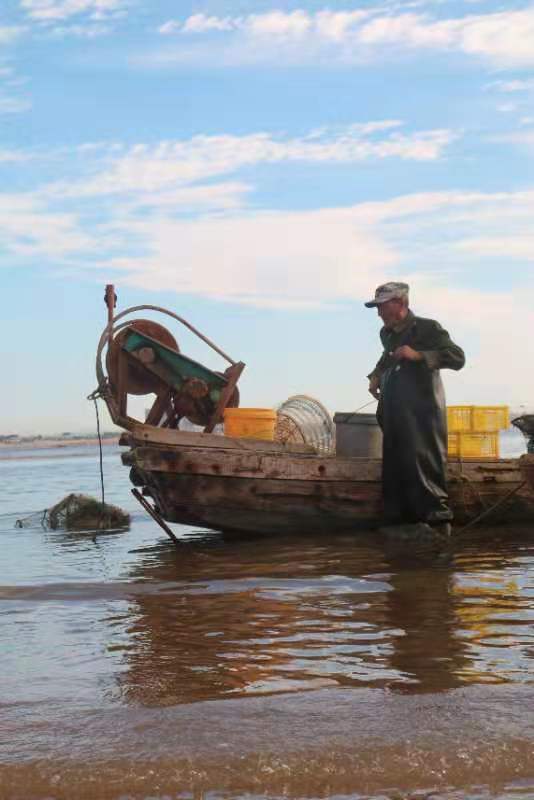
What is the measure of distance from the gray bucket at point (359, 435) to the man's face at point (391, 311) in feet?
5.25

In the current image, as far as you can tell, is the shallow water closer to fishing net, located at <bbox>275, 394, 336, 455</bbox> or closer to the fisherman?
the fisherman

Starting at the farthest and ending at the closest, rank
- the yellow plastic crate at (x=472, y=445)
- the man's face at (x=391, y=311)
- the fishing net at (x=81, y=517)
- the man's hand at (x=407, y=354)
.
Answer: the fishing net at (x=81, y=517) → the yellow plastic crate at (x=472, y=445) → the man's face at (x=391, y=311) → the man's hand at (x=407, y=354)

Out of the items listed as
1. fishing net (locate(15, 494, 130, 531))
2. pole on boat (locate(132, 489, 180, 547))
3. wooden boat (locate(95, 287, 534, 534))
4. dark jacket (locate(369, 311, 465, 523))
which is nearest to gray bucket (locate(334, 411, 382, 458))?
wooden boat (locate(95, 287, 534, 534))

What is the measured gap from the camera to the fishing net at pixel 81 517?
1443 centimetres

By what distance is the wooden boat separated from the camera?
10.2 meters

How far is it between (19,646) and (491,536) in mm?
6376

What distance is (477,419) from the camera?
34.8ft

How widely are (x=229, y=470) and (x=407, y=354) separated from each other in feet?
8.30

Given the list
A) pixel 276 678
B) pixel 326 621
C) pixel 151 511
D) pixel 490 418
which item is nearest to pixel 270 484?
pixel 151 511

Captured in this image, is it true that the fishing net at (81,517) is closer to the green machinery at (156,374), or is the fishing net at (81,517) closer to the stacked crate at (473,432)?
the green machinery at (156,374)

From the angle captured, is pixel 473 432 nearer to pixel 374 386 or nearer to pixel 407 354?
pixel 374 386

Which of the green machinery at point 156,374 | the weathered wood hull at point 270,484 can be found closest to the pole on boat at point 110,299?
the green machinery at point 156,374

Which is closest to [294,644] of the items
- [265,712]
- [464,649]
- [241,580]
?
[464,649]

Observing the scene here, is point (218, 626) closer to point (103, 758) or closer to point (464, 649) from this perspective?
point (464, 649)
